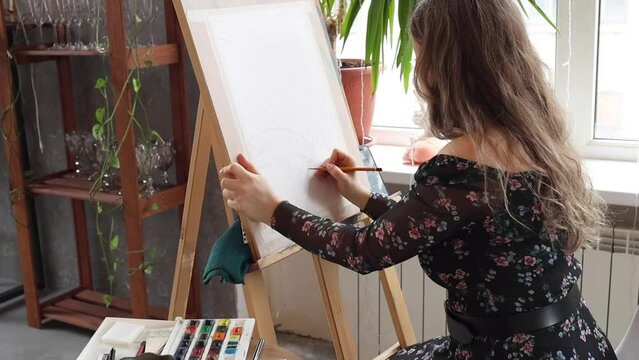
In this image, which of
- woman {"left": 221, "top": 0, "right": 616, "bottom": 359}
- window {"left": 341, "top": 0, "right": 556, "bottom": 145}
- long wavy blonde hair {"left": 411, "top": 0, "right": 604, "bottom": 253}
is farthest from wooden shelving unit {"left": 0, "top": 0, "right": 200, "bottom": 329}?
long wavy blonde hair {"left": 411, "top": 0, "right": 604, "bottom": 253}

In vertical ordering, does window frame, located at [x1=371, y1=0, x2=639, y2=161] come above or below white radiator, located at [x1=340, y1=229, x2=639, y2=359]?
above

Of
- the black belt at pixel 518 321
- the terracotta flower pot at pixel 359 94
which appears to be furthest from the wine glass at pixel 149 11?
the black belt at pixel 518 321

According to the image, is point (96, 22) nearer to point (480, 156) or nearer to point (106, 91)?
point (106, 91)

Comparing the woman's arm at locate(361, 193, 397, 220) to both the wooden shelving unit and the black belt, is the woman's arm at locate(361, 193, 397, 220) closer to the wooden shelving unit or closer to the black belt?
the black belt

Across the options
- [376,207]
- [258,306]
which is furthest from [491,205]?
[258,306]

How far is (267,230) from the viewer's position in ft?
5.11

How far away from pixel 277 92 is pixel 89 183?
1.18 metres

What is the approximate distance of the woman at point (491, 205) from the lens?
1.28 meters

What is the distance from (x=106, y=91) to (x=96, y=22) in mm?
263

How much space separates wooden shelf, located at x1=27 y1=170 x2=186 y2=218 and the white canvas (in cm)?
83

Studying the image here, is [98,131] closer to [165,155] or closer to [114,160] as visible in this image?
[114,160]

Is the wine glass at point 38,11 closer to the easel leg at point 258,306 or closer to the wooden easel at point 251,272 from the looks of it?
the wooden easel at point 251,272

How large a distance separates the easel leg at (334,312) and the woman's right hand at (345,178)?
0.56ft

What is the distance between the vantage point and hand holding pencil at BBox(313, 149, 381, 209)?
1660mm
